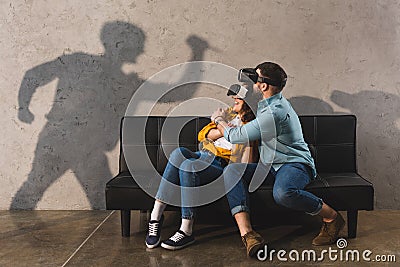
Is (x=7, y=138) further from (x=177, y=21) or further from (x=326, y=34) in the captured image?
(x=326, y=34)

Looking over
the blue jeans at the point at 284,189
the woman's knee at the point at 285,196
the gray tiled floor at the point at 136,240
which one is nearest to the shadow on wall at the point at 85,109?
the gray tiled floor at the point at 136,240

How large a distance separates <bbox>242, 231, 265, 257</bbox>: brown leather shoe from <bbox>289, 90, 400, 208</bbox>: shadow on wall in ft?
4.34

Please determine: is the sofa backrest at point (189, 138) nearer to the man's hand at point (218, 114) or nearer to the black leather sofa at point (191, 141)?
the black leather sofa at point (191, 141)

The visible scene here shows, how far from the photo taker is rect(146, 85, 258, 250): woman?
3.32 meters

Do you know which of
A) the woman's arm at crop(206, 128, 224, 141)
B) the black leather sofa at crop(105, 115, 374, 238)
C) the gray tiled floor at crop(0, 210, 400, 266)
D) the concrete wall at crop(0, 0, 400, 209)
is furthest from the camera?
the concrete wall at crop(0, 0, 400, 209)

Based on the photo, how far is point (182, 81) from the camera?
4.24 meters

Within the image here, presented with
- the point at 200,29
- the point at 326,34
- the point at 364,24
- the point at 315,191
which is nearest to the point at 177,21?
the point at 200,29

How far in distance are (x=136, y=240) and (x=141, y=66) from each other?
133cm

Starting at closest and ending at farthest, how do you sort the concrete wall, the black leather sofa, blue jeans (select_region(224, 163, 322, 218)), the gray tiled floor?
the gray tiled floor → blue jeans (select_region(224, 163, 322, 218)) → the black leather sofa → the concrete wall

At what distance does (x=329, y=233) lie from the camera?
3363 mm

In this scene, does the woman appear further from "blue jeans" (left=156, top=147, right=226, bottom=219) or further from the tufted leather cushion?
the tufted leather cushion

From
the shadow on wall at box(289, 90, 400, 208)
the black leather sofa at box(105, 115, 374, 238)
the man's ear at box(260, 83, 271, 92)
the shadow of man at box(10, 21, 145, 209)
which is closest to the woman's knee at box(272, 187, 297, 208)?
the black leather sofa at box(105, 115, 374, 238)

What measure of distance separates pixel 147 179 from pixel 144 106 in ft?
2.71

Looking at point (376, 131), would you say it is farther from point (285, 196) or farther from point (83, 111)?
point (83, 111)
